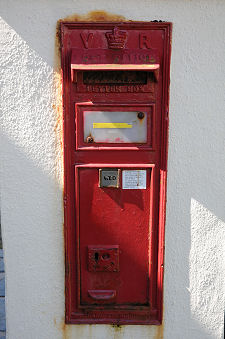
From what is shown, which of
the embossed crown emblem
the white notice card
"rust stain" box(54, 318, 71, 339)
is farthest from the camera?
"rust stain" box(54, 318, 71, 339)

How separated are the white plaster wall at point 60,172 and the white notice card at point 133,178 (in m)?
0.19

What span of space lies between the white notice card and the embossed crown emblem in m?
0.70

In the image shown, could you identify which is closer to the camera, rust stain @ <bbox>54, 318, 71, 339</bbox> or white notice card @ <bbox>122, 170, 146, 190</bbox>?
white notice card @ <bbox>122, 170, 146, 190</bbox>

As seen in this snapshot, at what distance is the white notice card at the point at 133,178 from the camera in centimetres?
172

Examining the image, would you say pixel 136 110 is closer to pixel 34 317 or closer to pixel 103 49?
pixel 103 49

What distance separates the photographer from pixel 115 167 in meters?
1.71

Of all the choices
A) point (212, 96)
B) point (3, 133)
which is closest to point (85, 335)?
point (3, 133)

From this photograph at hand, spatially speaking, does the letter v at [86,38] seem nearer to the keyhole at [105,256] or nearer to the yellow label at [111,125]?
the yellow label at [111,125]

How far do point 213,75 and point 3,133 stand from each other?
50.1 inches

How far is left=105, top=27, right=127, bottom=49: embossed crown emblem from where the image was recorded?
1.58 m

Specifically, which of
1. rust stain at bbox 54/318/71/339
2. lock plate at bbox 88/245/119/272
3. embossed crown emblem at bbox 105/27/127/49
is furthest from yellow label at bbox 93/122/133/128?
rust stain at bbox 54/318/71/339

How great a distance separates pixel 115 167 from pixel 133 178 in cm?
13

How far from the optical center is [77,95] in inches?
65.0

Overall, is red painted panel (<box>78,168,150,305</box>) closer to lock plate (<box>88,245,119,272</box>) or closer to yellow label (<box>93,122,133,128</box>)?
lock plate (<box>88,245,119,272</box>)
